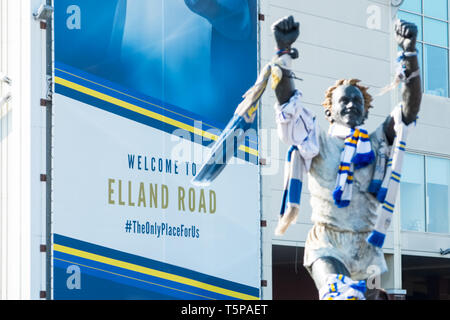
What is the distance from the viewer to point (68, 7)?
1037 cm

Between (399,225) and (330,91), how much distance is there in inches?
367

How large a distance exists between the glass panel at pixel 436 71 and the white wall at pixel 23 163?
8.62 meters

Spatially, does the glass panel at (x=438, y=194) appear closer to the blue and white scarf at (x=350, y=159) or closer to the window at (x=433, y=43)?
the window at (x=433, y=43)

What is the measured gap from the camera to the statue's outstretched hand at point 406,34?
6.47 m

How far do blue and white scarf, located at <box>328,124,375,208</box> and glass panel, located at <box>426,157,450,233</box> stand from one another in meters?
10.4

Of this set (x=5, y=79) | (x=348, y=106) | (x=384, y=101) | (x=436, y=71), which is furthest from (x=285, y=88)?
(x=436, y=71)

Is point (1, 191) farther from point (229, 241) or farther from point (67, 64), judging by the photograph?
point (229, 241)

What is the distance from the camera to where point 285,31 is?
640cm

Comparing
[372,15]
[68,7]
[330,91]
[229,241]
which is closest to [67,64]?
[68,7]

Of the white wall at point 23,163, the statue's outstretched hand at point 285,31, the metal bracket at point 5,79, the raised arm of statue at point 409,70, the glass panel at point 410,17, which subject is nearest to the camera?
the statue's outstretched hand at point 285,31

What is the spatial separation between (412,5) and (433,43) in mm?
837

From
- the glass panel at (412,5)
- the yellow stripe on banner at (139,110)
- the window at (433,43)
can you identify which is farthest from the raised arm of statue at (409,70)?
the window at (433,43)

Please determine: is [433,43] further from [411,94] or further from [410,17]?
[411,94]
